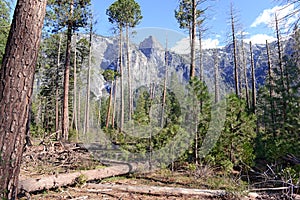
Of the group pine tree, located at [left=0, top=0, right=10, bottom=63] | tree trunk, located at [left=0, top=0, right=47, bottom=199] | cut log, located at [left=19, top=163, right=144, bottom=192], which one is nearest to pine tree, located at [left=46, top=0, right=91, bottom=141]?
pine tree, located at [left=0, top=0, right=10, bottom=63]

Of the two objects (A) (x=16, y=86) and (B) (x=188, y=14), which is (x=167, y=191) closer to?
(A) (x=16, y=86)

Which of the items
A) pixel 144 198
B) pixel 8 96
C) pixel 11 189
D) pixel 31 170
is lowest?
pixel 144 198

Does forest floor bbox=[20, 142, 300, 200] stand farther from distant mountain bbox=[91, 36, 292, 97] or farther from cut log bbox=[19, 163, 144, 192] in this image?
distant mountain bbox=[91, 36, 292, 97]

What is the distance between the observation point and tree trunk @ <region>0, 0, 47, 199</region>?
288 centimetres

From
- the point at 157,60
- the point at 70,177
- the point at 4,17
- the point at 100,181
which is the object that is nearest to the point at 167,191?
the point at 100,181

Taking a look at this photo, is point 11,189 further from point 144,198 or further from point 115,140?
point 115,140

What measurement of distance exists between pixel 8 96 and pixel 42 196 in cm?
264

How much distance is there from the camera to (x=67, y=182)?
17.8ft

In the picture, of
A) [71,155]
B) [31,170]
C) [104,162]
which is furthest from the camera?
[104,162]

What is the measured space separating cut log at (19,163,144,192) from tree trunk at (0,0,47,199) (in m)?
1.74

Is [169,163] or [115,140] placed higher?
[115,140]

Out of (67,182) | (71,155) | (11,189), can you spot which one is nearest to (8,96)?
(11,189)

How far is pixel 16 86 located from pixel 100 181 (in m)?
4.14

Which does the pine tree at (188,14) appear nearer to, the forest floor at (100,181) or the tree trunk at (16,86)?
the forest floor at (100,181)
